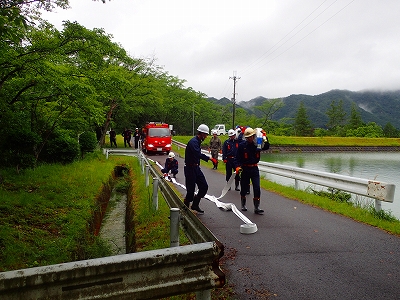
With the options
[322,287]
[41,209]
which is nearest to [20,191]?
[41,209]

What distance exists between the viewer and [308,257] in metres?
4.75

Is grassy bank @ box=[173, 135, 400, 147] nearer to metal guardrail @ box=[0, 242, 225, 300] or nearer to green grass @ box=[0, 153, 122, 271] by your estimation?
green grass @ box=[0, 153, 122, 271]

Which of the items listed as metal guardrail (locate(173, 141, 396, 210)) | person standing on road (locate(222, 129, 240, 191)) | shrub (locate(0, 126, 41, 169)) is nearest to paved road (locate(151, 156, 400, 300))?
metal guardrail (locate(173, 141, 396, 210))

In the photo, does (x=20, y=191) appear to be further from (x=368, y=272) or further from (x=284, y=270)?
(x=368, y=272)

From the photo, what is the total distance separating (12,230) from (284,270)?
16.4ft

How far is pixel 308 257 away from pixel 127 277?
337 centimetres

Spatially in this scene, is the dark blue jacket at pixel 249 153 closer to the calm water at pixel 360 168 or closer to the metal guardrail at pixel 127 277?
the calm water at pixel 360 168

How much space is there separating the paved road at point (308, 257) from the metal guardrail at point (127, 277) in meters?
1.46

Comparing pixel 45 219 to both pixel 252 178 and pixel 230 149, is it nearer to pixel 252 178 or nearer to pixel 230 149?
pixel 252 178

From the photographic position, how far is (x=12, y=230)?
6066 millimetres

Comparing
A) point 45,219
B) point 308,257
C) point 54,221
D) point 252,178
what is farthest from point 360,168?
point 45,219

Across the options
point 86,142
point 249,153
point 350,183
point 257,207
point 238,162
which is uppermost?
point 249,153

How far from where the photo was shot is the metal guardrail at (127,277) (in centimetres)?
196

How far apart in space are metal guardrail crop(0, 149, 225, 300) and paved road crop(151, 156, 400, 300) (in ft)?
4.80
